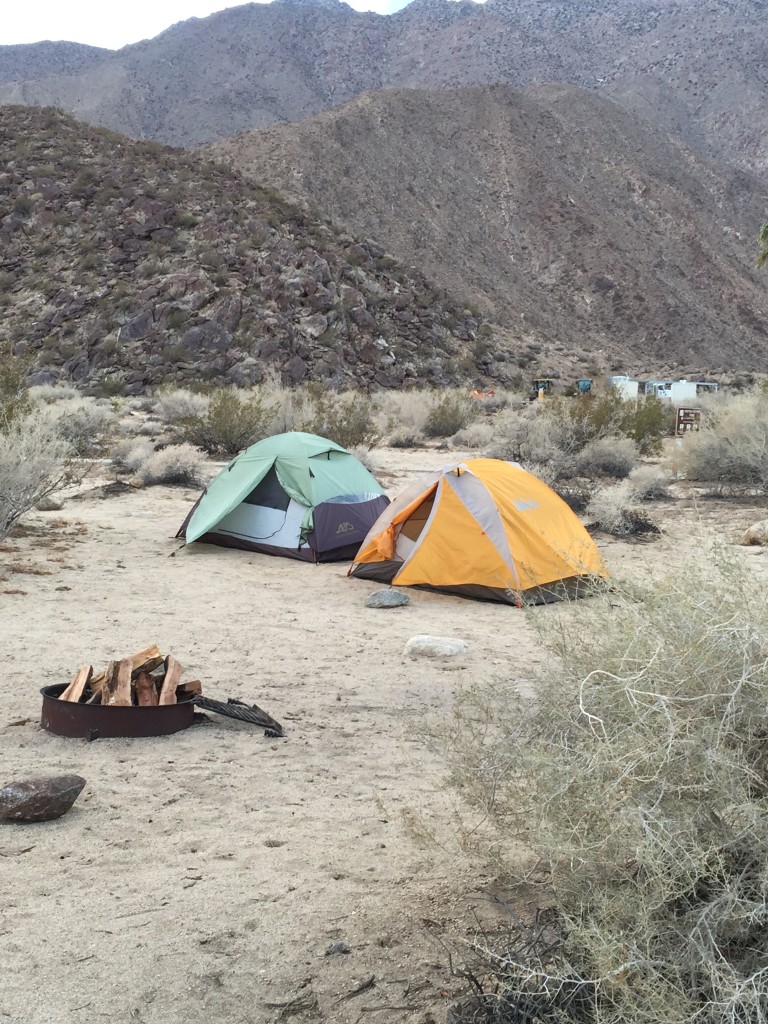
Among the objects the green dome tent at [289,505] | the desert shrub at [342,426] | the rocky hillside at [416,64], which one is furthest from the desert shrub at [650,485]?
the rocky hillside at [416,64]

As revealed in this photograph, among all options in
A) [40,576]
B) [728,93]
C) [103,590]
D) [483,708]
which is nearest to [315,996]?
[483,708]

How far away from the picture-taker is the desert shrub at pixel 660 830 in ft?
7.38

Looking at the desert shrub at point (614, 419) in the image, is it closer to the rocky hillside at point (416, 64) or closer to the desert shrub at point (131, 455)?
the desert shrub at point (131, 455)

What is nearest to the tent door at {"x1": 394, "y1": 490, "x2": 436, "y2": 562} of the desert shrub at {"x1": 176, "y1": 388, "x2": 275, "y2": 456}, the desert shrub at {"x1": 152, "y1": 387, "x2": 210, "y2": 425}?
the desert shrub at {"x1": 176, "y1": 388, "x2": 275, "y2": 456}

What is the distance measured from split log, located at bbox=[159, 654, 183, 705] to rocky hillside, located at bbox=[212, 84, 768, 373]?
1711 inches

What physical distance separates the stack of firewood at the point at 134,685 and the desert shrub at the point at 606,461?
12.2 metres

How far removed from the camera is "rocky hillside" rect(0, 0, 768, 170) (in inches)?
3489

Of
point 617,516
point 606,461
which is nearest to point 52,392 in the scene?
point 606,461

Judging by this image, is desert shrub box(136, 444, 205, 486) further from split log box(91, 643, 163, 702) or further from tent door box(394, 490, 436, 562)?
split log box(91, 643, 163, 702)

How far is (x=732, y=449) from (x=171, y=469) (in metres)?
8.81

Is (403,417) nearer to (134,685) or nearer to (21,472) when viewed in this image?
(21,472)

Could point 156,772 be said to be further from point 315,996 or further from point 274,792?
point 315,996

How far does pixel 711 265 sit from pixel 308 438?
189 feet

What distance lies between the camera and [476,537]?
8633mm
